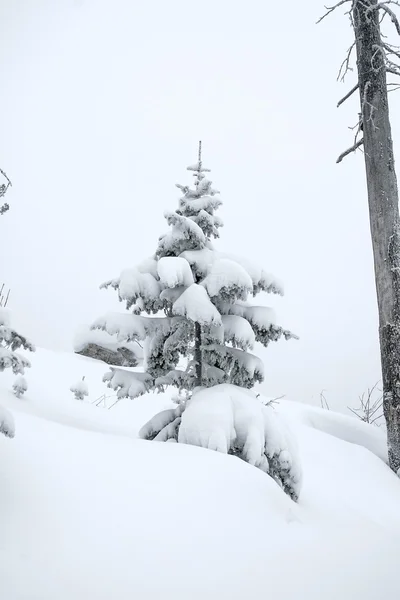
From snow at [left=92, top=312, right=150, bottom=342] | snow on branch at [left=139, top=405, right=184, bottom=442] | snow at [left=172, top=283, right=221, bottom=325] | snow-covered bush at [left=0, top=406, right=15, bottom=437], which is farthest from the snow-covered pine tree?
snow on branch at [left=139, top=405, right=184, bottom=442]

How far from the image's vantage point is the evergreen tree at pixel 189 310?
210 inches

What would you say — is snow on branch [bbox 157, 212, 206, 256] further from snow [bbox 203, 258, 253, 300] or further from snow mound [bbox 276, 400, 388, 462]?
snow mound [bbox 276, 400, 388, 462]

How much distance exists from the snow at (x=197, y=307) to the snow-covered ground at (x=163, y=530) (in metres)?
1.39

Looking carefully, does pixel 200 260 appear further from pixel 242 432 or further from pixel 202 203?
pixel 242 432

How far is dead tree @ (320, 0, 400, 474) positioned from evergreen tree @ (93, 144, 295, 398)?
1832mm

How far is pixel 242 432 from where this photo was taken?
4938 millimetres

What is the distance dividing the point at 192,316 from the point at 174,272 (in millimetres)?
513

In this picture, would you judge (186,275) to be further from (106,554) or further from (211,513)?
(106,554)

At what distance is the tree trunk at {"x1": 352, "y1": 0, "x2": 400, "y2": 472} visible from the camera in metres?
6.64

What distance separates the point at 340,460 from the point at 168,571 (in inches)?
203

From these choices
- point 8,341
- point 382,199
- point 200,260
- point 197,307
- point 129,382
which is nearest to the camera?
point 8,341

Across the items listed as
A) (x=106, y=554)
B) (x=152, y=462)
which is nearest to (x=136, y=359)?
(x=152, y=462)

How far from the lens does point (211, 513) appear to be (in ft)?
11.0

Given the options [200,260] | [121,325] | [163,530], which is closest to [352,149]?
[200,260]
